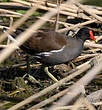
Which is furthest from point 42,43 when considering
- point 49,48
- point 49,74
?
point 49,74

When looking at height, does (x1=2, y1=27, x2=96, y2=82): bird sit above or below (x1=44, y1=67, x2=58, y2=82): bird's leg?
above

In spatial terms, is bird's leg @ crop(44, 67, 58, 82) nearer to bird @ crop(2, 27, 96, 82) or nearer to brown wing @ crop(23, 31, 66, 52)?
bird @ crop(2, 27, 96, 82)

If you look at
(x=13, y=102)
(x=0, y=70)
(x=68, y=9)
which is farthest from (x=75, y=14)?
(x=13, y=102)

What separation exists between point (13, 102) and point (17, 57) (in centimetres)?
206

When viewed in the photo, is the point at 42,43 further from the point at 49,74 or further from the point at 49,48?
the point at 49,74

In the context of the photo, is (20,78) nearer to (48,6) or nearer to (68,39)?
(68,39)

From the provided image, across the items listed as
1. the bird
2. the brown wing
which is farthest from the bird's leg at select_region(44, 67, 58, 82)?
the brown wing

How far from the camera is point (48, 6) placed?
20.8ft

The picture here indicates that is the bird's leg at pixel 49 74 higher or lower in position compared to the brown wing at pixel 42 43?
lower

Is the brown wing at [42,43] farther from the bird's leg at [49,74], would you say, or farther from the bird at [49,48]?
the bird's leg at [49,74]

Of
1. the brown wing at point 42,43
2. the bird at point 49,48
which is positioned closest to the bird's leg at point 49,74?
the bird at point 49,48

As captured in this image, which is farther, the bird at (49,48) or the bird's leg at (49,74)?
the bird's leg at (49,74)

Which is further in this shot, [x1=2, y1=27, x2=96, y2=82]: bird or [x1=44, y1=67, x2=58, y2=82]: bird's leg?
[x1=44, y1=67, x2=58, y2=82]: bird's leg

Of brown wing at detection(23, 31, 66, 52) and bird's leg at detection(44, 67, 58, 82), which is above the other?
brown wing at detection(23, 31, 66, 52)
